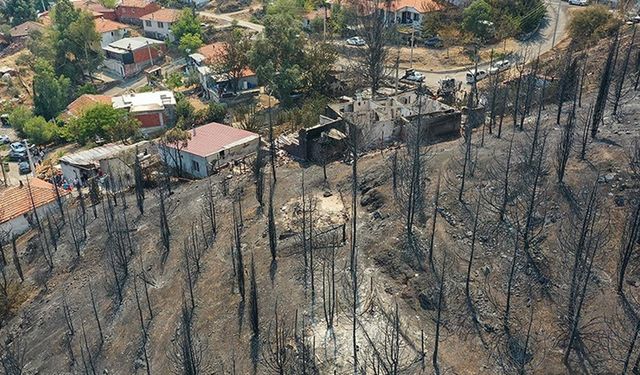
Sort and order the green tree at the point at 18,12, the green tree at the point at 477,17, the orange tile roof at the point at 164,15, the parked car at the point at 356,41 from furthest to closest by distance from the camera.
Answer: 1. the green tree at the point at 18,12
2. the orange tile roof at the point at 164,15
3. the parked car at the point at 356,41
4. the green tree at the point at 477,17

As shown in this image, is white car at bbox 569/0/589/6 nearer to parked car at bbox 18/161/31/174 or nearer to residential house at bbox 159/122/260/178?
residential house at bbox 159/122/260/178

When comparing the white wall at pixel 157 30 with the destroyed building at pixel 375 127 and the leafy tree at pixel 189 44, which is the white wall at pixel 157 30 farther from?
the destroyed building at pixel 375 127

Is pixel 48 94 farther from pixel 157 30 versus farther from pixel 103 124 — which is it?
pixel 157 30

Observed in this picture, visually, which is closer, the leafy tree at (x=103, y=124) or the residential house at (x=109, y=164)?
the residential house at (x=109, y=164)

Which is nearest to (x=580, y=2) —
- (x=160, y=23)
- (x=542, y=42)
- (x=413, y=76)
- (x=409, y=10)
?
(x=542, y=42)

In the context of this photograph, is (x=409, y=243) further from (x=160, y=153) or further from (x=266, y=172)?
(x=160, y=153)

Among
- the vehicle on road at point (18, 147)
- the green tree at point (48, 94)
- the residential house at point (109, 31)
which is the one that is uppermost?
the residential house at point (109, 31)

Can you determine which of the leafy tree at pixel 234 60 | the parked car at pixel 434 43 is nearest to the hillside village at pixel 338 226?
the leafy tree at pixel 234 60

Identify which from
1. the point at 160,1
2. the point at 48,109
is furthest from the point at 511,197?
the point at 160,1
